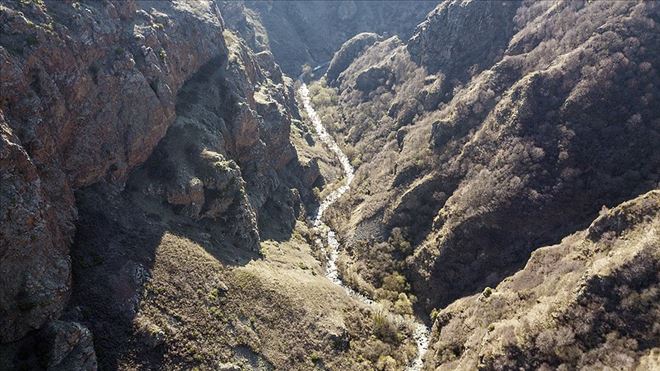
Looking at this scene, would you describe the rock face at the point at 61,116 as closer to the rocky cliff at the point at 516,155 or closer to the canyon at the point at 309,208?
the canyon at the point at 309,208

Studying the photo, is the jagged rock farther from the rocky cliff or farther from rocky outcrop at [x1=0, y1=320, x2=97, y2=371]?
the rocky cliff

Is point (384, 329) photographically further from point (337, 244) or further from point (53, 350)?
point (53, 350)

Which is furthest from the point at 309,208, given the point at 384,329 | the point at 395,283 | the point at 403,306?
the point at 384,329

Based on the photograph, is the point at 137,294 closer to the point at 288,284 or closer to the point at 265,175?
the point at 288,284

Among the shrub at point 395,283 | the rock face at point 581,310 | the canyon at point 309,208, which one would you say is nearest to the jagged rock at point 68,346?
the canyon at point 309,208

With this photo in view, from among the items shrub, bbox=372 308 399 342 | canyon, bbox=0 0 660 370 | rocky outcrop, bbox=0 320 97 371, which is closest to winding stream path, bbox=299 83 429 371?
canyon, bbox=0 0 660 370

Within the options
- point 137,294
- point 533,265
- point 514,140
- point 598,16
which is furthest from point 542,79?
point 137,294

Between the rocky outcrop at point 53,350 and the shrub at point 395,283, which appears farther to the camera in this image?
the shrub at point 395,283
